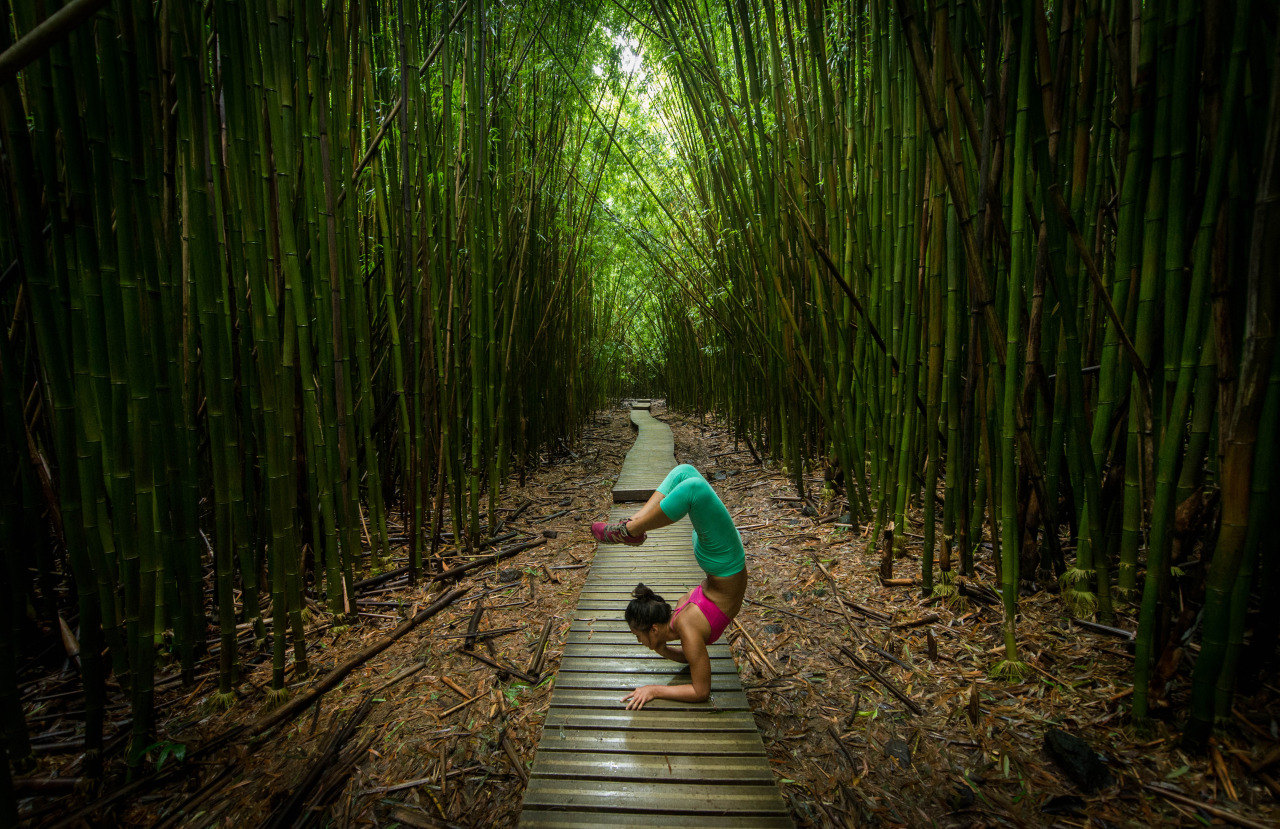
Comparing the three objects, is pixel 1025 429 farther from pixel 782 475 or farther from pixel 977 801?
pixel 782 475

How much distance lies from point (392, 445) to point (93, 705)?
1577 millimetres

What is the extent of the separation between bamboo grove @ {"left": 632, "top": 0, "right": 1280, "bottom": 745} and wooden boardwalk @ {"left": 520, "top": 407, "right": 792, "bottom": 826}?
718 millimetres

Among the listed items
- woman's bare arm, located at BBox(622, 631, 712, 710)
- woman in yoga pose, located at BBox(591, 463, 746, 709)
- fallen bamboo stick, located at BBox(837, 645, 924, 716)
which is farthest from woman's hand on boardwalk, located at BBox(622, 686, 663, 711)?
fallen bamboo stick, located at BBox(837, 645, 924, 716)

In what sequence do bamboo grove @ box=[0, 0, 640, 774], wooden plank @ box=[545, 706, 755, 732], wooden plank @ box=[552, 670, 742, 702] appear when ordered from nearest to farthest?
bamboo grove @ box=[0, 0, 640, 774], wooden plank @ box=[545, 706, 755, 732], wooden plank @ box=[552, 670, 742, 702]

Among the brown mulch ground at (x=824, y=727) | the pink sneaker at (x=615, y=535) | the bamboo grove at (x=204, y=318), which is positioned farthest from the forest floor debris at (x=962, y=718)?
the bamboo grove at (x=204, y=318)

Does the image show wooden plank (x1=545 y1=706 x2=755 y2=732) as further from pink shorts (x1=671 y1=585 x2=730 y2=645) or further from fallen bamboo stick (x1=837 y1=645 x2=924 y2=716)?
fallen bamboo stick (x1=837 y1=645 x2=924 y2=716)

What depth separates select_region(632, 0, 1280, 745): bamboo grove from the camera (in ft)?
2.87

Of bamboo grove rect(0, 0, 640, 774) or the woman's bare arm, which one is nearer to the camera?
bamboo grove rect(0, 0, 640, 774)

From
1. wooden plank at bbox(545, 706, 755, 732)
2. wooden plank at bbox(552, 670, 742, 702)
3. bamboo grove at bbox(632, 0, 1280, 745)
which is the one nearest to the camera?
bamboo grove at bbox(632, 0, 1280, 745)

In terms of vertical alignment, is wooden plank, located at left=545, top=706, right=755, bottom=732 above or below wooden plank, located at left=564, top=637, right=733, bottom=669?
below

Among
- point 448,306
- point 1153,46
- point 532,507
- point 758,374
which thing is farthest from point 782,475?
point 1153,46

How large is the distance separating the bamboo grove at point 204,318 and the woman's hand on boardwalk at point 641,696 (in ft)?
2.99

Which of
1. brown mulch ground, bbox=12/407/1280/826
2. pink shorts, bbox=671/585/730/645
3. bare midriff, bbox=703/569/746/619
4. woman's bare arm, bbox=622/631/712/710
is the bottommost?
brown mulch ground, bbox=12/407/1280/826

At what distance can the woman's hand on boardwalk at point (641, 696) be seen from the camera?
1205 mm
